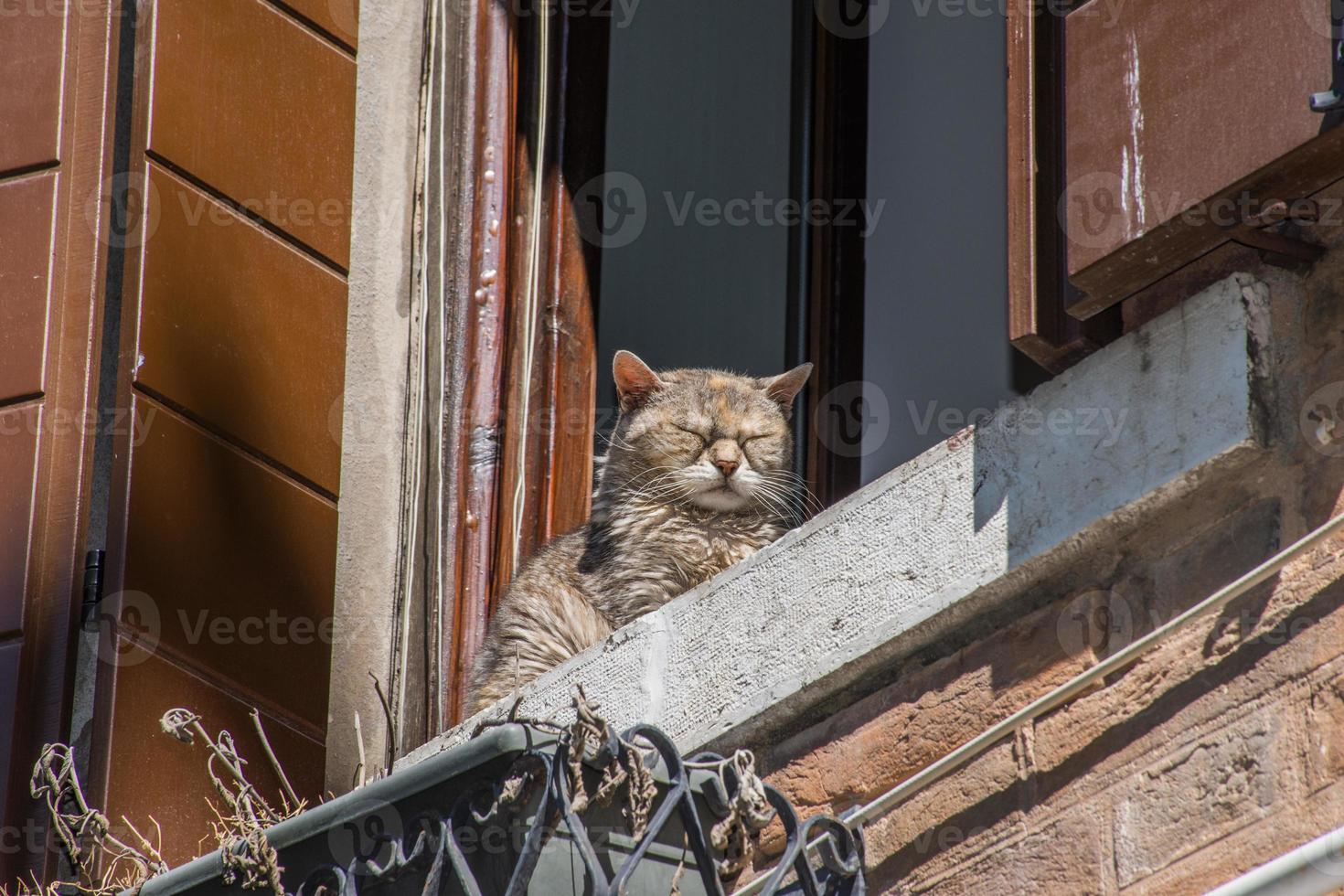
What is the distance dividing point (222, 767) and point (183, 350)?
90 centimetres

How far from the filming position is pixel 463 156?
4.45 m

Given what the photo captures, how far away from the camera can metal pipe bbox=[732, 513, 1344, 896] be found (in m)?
2.18

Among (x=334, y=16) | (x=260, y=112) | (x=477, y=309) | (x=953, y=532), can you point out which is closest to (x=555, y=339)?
(x=477, y=309)

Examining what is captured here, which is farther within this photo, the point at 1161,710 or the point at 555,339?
the point at 555,339

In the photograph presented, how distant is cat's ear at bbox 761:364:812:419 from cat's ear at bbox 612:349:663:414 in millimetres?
277

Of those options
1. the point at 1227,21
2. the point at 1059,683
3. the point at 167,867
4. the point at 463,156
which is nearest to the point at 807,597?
the point at 1059,683

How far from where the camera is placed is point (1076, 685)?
234 cm

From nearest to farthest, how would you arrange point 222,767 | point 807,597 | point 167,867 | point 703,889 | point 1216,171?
point 1216,171, point 703,889, point 807,597, point 167,867, point 222,767

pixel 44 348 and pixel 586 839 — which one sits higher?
pixel 44 348

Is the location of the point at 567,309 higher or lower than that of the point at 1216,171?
higher

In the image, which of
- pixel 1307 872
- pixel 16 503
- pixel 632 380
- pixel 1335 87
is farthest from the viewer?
pixel 632 380

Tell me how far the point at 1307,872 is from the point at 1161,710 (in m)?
0.49

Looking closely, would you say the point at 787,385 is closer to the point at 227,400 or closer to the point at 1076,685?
the point at 227,400

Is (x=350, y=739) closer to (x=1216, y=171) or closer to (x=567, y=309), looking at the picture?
(x=567, y=309)
